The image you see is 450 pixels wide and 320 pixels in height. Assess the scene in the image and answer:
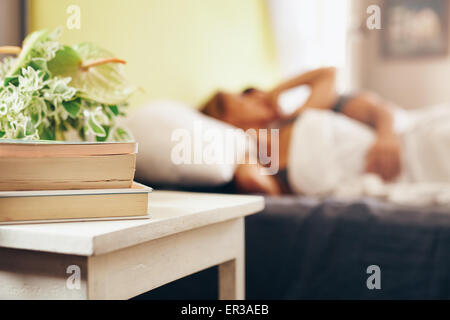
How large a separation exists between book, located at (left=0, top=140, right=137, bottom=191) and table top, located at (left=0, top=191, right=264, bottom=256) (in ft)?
0.17

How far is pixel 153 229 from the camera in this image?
0.66 meters

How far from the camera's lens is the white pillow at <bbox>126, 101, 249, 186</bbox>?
1274 mm

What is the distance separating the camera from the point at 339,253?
1247mm

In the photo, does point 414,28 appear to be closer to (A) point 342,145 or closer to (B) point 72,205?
(A) point 342,145

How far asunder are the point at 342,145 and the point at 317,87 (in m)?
0.38

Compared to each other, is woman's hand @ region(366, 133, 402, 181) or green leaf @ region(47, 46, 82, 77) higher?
green leaf @ region(47, 46, 82, 77)

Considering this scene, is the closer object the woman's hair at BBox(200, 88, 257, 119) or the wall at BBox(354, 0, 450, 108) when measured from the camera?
the woman's hair at BBox(200, 88, 257, 119)

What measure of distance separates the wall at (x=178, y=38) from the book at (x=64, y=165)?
1.76 feet

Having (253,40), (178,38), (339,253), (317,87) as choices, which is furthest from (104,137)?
(253,40)

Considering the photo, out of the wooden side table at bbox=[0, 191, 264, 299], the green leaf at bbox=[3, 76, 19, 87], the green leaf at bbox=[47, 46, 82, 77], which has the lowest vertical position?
the wooden side table at bbox=[0, 191, 264, 299]

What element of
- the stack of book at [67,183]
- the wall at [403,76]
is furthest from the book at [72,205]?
the wall at [403,76]

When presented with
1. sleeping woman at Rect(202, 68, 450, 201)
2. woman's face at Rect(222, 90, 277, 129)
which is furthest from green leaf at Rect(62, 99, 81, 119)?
woman's face at Rect(222, 90, 277, 129)

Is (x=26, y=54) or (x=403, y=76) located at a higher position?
(x=403, y=76)

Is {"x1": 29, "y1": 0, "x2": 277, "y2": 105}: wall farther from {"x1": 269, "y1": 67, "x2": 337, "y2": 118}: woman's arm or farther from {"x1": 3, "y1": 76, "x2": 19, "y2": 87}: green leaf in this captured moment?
{"x1": 3, "y1": 76, "x2": 19, "y2": 87}: green leaf
